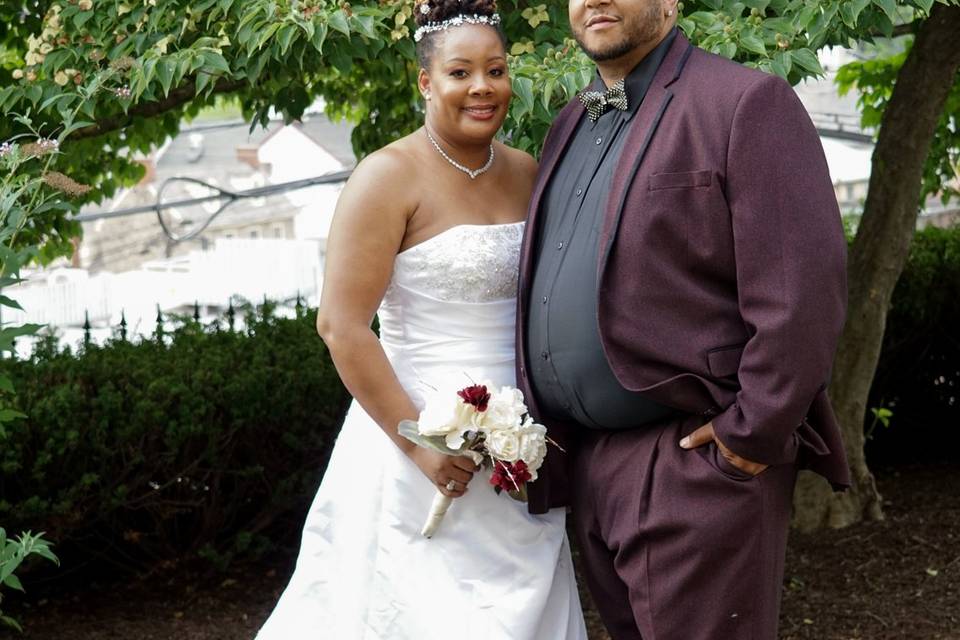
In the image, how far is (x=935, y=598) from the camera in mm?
5230

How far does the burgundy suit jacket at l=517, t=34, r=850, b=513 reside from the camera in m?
2.73

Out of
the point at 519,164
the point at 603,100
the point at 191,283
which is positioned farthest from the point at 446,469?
the point at 191,283

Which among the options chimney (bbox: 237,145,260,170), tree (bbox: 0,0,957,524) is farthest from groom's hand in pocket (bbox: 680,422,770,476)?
chimney (bbox: 237,145,260,170)

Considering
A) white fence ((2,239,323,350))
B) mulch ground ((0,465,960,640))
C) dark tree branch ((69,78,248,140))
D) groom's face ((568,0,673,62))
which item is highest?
groom's face ((568,0,673,62))

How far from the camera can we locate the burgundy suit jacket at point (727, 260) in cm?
273

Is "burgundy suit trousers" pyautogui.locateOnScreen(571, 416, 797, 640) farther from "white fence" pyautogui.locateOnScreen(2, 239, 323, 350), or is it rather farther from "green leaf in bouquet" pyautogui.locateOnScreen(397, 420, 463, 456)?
"white fence" pyautogui.locateOnScreen(2, 239, 323, 350)

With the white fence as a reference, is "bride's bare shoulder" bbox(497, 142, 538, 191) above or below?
above

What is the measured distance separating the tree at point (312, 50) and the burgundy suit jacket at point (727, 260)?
2.20ft

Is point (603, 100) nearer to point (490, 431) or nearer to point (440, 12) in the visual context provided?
point (440, 12)

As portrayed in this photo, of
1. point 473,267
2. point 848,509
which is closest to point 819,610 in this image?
point 848,509

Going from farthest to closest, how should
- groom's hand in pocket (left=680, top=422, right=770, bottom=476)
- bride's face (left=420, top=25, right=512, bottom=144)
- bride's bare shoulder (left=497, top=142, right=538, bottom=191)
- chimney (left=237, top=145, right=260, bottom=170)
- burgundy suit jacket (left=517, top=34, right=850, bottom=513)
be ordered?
chimney (left=237, top=145, right=260, bottom=170)
bride's bare shoulder (left=497, top=142, right=538, bottom=191)
bride's face (left=420, top=25, right=512, bottom=144)
groom's hand in pocket (left=680, top=422, right=770, bottom=476)
burgundy suit jacket (left=517, top=34, right=850, bottom=513)

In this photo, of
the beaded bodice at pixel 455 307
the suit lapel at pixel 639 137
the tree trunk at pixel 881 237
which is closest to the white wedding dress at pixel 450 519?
the beaded bodice at pixel 455 307

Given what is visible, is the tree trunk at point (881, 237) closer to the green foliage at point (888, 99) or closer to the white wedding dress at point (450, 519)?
the green foliage at point (888, 99)

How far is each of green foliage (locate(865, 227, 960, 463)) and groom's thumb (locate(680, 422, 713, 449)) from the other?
453 centimetres
